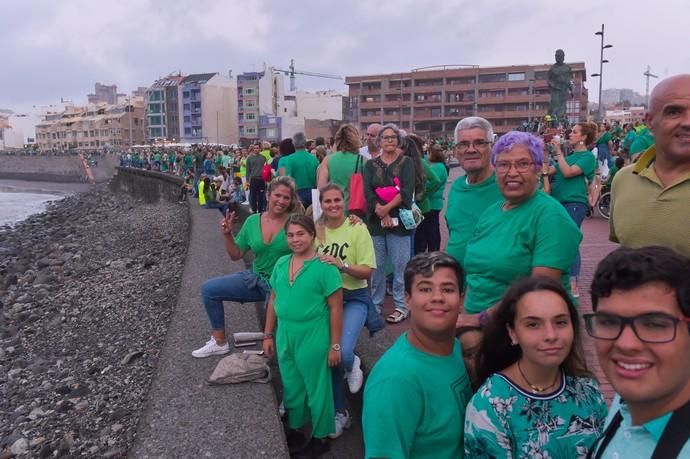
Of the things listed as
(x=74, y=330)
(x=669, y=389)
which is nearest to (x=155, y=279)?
(x=74, y=330)

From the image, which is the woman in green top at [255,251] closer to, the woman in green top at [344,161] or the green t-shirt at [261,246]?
the green t-shirt at [261,246]

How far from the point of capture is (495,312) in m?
2.17

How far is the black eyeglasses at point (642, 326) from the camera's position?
133 cm

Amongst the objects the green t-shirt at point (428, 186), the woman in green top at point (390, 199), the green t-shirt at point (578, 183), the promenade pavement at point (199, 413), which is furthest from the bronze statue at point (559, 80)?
the promenade pavement at point (199, 413)

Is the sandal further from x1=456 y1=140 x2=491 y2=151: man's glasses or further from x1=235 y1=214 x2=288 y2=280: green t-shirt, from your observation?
x1=456 y1=140 x2=491 y2=151: man's glasses

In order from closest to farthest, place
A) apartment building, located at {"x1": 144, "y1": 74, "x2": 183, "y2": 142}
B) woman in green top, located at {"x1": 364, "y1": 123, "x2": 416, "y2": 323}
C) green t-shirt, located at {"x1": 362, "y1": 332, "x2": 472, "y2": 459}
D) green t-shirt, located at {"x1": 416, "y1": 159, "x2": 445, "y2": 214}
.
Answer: green t-shirt, located at {"x1": 362, "y1": 332, "x2": 472, "y2": 459}, woman in green top, located at {"x1": 364, "y1": 123, "x2": 416, "y2": 323}, green t-shirt, located at {"x1": 416, "y1": 159, "x2": 445, "y2": 214}, apartment building, located at {"x1": 144, "y1": 74, "x2": 183, "y2": 142}

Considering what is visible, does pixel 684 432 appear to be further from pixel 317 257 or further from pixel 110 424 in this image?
pixel 110 424

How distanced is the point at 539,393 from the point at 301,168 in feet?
20.9

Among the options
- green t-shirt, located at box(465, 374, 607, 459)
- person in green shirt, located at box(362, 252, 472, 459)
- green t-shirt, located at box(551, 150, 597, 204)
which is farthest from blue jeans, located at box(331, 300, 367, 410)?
green t-shirt, located at box(551, 150, 597, 204)

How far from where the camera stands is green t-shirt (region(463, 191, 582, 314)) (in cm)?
245

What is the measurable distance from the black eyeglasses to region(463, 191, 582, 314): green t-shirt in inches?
36.3

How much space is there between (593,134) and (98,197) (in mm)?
43167

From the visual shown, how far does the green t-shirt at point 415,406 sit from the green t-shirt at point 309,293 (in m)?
1.42

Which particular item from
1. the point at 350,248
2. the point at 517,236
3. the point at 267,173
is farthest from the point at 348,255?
the point at 267,173
